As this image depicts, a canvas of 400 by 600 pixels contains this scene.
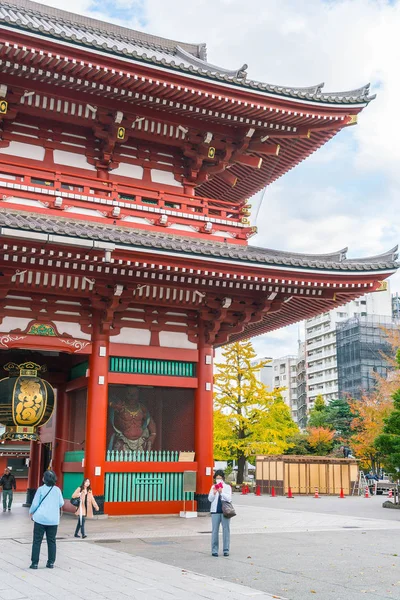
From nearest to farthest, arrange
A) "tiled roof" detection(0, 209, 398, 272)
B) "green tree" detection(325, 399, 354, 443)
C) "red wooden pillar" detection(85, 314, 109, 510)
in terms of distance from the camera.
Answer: "tiled roof" detection(0, 209, 398, 272)
"red wooden pillar" detection(85, 314, 109, 510)
"green tree" detection(325, 399, 354, 443)

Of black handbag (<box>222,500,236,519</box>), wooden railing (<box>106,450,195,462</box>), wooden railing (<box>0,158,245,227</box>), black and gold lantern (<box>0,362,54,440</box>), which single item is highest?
wooden railing (<box>0,158,245,227</box>)

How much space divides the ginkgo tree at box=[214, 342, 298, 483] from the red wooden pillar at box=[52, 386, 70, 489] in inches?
804

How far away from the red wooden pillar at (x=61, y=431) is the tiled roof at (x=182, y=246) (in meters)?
7.10

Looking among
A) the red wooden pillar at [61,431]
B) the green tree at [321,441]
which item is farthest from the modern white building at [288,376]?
the red wooden pillar at [61,431]

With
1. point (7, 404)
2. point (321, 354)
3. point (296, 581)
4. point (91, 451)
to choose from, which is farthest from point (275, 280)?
point (321, 354)

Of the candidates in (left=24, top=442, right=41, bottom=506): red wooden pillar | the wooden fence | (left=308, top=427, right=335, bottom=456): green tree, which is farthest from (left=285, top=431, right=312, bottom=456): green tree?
(left=24, top=442, right=41, bottom=506): red wooden pillar

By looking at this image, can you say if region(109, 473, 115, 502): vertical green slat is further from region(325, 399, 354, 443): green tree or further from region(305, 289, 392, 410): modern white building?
region(305, 289, 392, 410): modern white building

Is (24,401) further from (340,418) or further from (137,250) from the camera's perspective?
(340,418)

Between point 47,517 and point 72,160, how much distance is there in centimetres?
1170

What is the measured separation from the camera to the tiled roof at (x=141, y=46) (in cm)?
1625

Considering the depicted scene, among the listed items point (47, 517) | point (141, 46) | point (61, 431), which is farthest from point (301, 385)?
point (47, 517)

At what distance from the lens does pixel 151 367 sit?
730 inches

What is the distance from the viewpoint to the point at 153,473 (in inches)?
705

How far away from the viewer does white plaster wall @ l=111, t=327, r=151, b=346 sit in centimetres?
1820
